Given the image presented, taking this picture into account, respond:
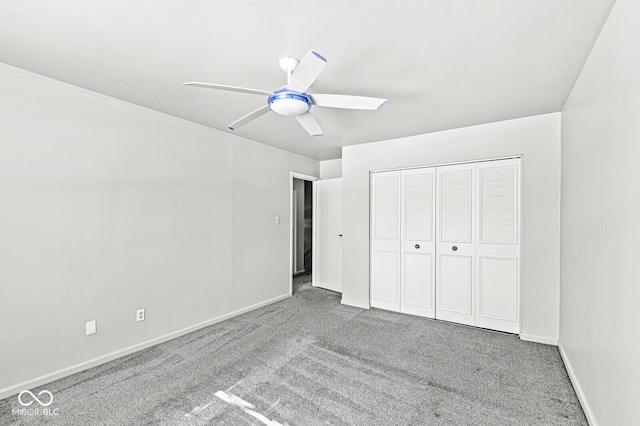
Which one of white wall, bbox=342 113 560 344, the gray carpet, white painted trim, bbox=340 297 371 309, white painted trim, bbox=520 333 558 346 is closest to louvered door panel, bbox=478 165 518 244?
white wall, bbox=342 113 560 344

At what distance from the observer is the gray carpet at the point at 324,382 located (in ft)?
6.30

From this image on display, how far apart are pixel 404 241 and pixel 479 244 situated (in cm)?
90

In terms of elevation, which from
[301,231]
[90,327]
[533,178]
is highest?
[533,178]

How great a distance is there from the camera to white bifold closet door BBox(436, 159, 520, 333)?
10.6ft

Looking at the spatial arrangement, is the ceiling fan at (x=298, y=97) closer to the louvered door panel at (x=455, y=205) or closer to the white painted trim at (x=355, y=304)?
the louvered door panel at (x=455, y=205)

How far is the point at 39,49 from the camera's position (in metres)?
1.88

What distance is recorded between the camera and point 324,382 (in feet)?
7.55

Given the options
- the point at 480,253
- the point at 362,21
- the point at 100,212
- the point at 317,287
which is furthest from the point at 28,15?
the point at 317,287

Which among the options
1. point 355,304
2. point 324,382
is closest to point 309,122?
point 324,382

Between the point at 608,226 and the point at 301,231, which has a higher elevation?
the point at 608,226

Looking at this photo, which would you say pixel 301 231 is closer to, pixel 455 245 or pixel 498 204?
pixel 455 245

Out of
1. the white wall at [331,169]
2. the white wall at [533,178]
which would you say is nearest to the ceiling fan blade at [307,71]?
the white wall at [533,178]

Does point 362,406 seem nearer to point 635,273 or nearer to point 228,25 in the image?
point 635,273

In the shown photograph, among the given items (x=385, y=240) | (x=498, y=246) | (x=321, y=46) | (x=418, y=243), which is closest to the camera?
(x=321, y=46)
